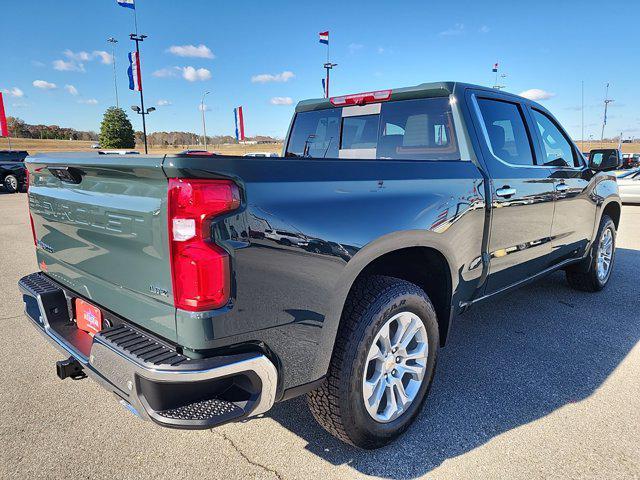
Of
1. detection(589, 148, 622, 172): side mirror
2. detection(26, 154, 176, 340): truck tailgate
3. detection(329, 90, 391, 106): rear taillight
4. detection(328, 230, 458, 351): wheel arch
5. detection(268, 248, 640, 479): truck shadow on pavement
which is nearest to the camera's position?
detection(26, 154, 176, 340): truck tailgate

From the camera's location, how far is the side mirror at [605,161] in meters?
4.15

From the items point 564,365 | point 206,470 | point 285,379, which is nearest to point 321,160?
point 285,379

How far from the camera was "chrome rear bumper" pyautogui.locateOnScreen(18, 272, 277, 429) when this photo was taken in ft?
5.24

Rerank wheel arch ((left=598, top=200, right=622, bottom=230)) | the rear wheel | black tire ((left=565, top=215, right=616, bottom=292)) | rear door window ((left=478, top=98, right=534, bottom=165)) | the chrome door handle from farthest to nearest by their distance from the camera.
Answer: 1. the rear wheel
2. wheel arch ((left=598, top=200, right=622, bottom=230))
3. black tire ((left=565, top=215, right=616, bottom=292))
4. rear door window ((left=478, top=98, right=534, bottom=165))
5. the chrome door handle

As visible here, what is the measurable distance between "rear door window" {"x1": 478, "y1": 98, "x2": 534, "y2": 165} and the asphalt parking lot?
1489 millimetres

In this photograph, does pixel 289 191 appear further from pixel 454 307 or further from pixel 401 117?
pixel 401 117

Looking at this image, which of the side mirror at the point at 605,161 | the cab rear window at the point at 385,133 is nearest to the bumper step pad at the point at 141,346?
the cab rear window at the point at 385,133

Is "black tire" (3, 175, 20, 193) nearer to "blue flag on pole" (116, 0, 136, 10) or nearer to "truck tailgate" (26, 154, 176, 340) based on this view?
"blue flag on pole" (116, 0, 136, 10)

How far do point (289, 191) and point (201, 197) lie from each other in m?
0.36

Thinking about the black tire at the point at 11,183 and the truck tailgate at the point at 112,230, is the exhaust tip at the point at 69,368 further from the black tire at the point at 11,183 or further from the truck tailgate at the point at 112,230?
the black tire at the point at 11,183

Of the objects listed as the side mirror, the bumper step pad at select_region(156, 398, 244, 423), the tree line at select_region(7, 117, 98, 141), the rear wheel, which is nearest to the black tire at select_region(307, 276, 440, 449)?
the bumper step pad at select_region(156, 398, 244, 423)

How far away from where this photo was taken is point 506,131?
3.27m

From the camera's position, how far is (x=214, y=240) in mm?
1584

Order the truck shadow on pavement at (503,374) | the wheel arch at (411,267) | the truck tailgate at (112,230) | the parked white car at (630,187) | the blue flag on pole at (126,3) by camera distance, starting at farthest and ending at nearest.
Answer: the blue flag on pole at (126,3) < the parked white car at (630,187) < the truck shadow on pavement at (503,374) < the wheel arch at (411,267) < the truck tailgate at (112,230)
